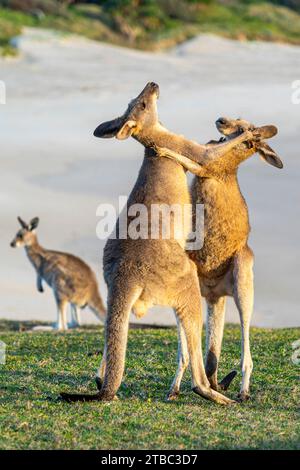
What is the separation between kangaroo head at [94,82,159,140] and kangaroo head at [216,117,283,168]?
0.71 meters

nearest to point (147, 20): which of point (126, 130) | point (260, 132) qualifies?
point (260, 132)

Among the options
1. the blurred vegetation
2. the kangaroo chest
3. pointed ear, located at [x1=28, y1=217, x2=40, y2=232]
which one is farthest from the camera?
the blurred vegetation

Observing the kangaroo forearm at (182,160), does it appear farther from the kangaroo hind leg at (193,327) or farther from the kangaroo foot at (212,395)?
the kangaroo foot at (212,395)

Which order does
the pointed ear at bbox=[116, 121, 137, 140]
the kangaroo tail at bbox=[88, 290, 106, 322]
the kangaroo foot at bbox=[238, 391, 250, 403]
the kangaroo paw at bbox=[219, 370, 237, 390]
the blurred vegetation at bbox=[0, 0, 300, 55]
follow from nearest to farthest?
the pointed ear at bbox=[116, 121, 137, 140]
the kangaroo foot at bbox=[238, 391, 250, 403]
the kangaroo paw at bbox=[219, 370, 237, 390]
the kangaroo tail at bbox=[88, 290, 106, 322]
the blurred vegetation at bbox=[0, 0, 300, 55]

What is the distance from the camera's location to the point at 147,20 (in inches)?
1431

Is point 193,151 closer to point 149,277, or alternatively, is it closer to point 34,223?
point 149,277

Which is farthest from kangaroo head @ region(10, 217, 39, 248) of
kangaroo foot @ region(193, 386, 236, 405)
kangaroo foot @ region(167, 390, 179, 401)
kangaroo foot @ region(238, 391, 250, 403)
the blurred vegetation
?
the blurred vegetation

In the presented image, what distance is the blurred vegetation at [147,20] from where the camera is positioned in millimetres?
35688

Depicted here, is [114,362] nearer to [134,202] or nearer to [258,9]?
[134,202]

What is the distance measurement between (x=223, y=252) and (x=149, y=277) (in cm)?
88

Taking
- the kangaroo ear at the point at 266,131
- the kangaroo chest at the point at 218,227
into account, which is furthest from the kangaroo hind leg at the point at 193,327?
the kangaroo ear at the point at 266,131

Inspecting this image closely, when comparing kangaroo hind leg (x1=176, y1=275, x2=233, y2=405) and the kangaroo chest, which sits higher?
the kangaroo chest

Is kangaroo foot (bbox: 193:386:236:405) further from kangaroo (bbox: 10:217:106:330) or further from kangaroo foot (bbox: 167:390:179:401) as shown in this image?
kangaroo (bbox: 10:217:106:330)

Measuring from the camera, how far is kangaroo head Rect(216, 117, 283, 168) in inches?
336
